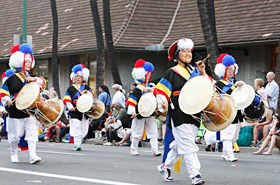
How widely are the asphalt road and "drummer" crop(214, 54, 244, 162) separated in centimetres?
30

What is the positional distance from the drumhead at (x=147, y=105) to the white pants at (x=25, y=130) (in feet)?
9.94

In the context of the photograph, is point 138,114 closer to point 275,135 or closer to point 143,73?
point 143,73

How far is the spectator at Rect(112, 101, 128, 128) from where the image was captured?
18.7 m

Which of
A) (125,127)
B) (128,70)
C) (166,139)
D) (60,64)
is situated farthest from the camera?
(60,64)

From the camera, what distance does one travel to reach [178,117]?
8.22 metres

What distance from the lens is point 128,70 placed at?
26.6 metres

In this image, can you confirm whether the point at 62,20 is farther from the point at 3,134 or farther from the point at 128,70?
the point at 3,134

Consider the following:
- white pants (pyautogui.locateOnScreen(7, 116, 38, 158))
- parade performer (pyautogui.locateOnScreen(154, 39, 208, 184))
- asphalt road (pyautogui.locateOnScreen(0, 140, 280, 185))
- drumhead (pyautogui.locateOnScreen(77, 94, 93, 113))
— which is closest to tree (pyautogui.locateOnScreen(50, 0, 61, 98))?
drumhead (pyautogui.locateOnScreen(77, 94, 93, 113))

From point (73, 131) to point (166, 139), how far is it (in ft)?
22.2

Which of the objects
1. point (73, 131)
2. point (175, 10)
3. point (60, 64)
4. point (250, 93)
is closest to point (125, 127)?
point (73, 131)

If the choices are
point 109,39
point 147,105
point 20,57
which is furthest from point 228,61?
point 109,39

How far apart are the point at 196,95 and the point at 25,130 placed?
14.4 feet

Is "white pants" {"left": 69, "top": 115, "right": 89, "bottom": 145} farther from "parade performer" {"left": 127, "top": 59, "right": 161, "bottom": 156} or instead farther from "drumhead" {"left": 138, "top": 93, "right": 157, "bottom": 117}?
"drumhead" {"left": 138, "top": 93, "right": 157, "bottom": 117}

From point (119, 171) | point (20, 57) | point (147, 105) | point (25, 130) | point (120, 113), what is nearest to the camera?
point (119, 171)
